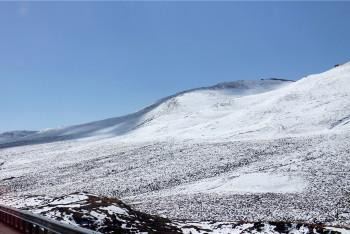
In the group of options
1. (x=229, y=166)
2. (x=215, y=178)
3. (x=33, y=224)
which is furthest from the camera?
(x=229, y=166)

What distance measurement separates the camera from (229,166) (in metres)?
50.6

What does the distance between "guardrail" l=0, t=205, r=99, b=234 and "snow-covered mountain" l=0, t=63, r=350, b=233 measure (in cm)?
909

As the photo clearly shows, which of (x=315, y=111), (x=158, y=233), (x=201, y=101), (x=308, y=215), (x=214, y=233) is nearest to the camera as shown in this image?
(x=158, y=233)

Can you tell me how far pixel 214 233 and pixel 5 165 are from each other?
6546 cm

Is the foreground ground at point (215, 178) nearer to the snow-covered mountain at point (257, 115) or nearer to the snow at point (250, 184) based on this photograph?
the snow at point (250, 184)

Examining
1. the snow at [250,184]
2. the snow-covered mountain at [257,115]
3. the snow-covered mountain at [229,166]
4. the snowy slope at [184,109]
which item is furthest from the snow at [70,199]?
the snowy slope at [184,109]

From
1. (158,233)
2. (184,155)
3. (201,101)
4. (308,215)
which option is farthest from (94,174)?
(201,101)

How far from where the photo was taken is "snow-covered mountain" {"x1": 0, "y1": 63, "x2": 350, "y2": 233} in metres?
32.6

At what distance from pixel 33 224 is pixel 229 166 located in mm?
37765

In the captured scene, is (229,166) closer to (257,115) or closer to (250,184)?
(250,184)

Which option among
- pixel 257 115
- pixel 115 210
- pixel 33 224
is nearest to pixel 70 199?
pixel 115 210

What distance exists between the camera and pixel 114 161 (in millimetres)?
64375

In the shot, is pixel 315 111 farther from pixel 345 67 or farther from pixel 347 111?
pixel 345 67

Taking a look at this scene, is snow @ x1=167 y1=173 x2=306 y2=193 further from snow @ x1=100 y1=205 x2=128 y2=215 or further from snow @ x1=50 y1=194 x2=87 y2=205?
snow @ x1=100 y1=205 x2=128 y2=215
